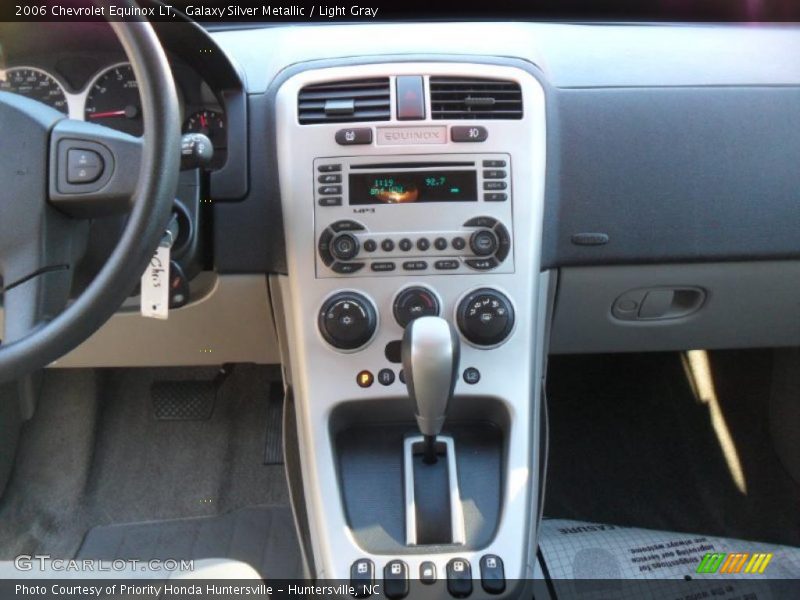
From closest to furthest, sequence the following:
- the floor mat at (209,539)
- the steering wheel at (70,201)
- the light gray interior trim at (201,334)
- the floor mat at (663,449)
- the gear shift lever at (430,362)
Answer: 1. the steering wheel at (70,201)
2. the gear shift lever at (430,362)
3. the light gray interior trim at (201,334)
4. the floor mat at (209,539)
5. the floor mat at (663,449)

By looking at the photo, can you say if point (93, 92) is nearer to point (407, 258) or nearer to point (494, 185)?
point (407, 258)

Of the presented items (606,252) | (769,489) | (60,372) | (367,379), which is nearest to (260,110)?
(367,379)

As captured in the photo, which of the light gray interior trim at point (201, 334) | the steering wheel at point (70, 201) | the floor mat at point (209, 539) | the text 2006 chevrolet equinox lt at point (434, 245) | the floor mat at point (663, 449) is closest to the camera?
the steering wheel at point (70, 201)

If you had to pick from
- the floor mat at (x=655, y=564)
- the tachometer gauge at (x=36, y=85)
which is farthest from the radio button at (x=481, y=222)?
the tachometer gauge at (x=36, y=85)

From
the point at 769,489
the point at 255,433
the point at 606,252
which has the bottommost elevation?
the point at 769,489

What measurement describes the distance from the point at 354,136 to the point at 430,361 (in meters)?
0.47

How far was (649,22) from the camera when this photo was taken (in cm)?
166

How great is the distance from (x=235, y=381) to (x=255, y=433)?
0.18 meters

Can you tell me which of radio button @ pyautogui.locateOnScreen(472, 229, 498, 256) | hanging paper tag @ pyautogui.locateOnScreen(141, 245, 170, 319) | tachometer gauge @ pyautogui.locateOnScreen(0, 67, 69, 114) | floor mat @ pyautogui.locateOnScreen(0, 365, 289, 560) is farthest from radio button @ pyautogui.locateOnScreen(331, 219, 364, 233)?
floor mat @ pyautogui.locateOnScreen(0, 365, 289, 560)

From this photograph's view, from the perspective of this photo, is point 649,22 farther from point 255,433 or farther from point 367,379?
point 255,433

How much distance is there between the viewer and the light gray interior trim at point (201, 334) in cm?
146

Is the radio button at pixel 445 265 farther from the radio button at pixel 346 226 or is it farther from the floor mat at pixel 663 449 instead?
the floor mat at pixel 663 449

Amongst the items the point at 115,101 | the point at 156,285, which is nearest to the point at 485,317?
the point at 156,285

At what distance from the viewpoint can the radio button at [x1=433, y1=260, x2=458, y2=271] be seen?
4.31 feet
